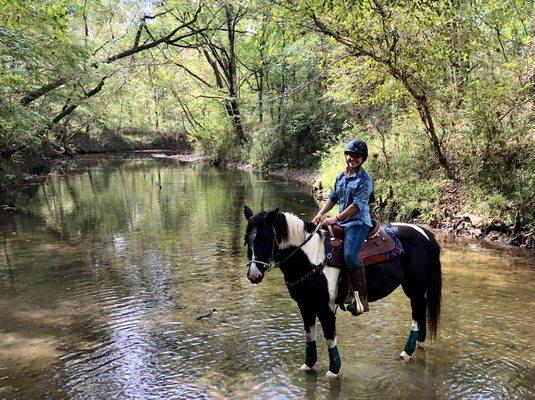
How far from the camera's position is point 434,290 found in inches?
217

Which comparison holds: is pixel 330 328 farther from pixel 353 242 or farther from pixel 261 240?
pixel 261 240

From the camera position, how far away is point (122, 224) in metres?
14.4

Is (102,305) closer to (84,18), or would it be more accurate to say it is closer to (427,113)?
(427,113)

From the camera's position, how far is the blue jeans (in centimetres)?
476

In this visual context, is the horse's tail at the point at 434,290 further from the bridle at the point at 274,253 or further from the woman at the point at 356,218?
the bridle at the point at 274,253

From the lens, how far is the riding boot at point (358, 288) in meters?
4.80

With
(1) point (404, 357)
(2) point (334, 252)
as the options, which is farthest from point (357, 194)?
(1) point (404, 357)

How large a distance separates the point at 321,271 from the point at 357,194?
94cm

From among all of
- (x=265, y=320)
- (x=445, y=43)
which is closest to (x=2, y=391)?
(x=265, y=320)

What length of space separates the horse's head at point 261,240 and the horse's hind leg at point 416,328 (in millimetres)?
2256

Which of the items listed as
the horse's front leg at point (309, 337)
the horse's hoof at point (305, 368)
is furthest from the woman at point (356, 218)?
the horse's hoof at point (305, 368)

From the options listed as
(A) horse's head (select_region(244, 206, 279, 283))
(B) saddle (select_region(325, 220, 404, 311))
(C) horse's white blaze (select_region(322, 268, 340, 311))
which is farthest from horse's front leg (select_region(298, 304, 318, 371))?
(A) horse's head (select_region(244, 206, 279, 283))

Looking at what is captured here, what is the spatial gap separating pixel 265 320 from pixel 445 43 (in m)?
8.01

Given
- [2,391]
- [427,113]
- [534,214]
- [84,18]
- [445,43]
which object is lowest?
[2,391]
